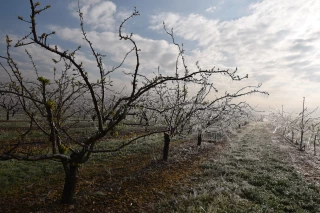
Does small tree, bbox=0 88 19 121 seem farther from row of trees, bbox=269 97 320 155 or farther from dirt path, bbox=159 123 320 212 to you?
row of trees, bbox=269 97 320 155

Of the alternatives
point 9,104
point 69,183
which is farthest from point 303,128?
point 9,104

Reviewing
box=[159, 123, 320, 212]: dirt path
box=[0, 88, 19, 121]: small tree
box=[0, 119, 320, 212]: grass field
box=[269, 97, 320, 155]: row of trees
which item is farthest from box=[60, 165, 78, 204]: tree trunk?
box=[269, 97, 320, 155]: row of trees

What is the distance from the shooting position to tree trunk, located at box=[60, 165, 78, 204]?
6.91 m

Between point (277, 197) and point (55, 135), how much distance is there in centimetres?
A: 871

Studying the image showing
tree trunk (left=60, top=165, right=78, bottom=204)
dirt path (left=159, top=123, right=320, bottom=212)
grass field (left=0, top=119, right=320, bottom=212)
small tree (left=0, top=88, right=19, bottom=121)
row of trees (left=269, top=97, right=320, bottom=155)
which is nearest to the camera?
tree trunk (left=60, top=165, right=78, bottom=204)

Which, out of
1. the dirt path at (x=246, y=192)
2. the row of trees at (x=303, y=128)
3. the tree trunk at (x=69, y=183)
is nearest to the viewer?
the tree trunk at (x=69, y=183)

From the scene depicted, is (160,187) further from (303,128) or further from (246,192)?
(303,128)

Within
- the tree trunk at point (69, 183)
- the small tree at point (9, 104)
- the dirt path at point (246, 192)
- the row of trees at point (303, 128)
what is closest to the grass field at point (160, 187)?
the dirt path at point (246, 192)

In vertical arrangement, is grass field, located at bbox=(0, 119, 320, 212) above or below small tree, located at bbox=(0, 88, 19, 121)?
below

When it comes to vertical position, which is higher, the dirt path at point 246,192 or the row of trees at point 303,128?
the row of trees at point 303,128

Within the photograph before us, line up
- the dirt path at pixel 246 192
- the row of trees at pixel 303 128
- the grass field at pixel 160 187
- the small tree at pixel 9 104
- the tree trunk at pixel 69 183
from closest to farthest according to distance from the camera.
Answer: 1. the tree trunk at pixel 69 183
2. the grass field at pixel 160 187
3. the dirt path at pixel 246 192
4. the small tree at pixel 9 104
5. the row of trees at pixel 303 128

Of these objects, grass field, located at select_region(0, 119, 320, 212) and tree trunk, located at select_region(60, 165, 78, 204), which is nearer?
tree trunk, located at select_region(60, 165, 78, 204)

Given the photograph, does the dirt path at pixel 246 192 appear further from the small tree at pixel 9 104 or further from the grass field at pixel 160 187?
the small tree at pixel 9 104

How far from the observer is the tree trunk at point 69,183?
6914 millimetres
